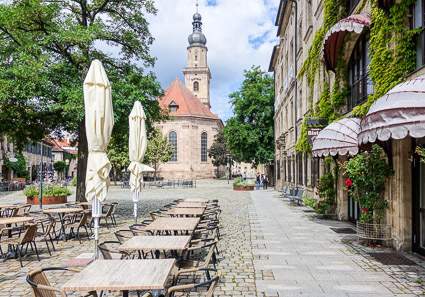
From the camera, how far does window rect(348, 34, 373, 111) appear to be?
10516 millimetres

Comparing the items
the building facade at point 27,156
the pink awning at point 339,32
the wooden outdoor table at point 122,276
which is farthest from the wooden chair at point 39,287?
the building facade at point 27,156

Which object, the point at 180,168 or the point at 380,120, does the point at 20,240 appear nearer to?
the point at 380,120

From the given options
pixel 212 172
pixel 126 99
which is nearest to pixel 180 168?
pixel 212 172

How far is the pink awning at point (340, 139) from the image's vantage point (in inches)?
360

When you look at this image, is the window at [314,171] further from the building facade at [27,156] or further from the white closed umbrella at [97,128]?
the building facade at [27,156]

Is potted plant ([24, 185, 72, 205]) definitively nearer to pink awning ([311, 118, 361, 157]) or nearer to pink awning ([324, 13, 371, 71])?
pink awning ([311, 118, 361, 157])

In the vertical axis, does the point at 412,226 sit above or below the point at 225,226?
above

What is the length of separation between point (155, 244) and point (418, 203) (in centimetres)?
561

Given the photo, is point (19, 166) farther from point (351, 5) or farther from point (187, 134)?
point (351, 5)

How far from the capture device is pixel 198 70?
3150 inches

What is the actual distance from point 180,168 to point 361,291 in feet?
193

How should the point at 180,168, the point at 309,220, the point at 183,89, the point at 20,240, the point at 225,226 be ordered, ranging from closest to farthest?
1. the point at 20,240
2. the point at 225,226
3. the point at 309,220
4. the point at 180,168
5. the point at 183,89

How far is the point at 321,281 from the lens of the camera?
5867 millimetres

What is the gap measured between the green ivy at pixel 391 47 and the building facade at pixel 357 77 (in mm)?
21
